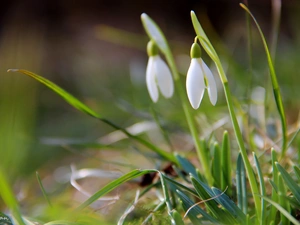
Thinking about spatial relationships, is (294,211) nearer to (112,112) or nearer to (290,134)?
(290,134)

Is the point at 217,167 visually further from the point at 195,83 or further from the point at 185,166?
the point at 195,83

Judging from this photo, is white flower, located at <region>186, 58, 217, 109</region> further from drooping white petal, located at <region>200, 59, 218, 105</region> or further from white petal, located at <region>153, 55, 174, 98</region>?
white petal, located at <region>153, 55, 174, 98</region>

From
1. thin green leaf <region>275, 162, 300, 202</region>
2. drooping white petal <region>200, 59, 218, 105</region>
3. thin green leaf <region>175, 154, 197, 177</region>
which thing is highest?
drooping white petal <region>200, 59, 218, 105</region>

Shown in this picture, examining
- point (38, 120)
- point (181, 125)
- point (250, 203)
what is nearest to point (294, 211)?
point (250, 203)

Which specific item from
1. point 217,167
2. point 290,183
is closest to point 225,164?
point 217,167

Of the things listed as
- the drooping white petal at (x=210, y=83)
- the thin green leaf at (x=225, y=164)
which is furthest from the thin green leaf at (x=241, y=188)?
the drooping white petal at (x=210, y=83)

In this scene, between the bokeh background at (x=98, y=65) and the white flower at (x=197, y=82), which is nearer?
the white flower at (x=197, y=82)

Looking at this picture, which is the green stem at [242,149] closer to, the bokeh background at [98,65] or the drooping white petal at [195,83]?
the drooping white petal at [195,83]

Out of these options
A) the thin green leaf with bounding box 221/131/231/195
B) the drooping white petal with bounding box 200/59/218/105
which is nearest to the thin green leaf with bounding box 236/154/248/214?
the thin green leaf with bounding box 221/131/231/195
